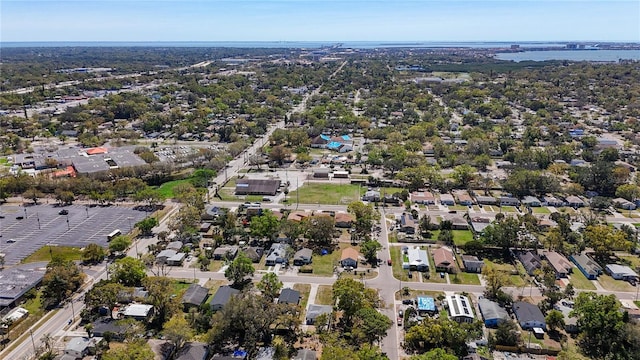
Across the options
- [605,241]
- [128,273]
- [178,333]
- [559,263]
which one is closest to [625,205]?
[605,241]

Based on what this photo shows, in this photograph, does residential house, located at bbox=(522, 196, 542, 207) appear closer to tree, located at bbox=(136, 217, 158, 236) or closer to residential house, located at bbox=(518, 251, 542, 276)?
residential house, located at bbox=(518, 251, 542, 276)

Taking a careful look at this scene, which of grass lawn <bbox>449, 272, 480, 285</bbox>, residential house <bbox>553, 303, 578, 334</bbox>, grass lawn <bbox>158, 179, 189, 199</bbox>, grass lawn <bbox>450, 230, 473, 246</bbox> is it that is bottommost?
grass lawn <bbox>449, 272, 480, 285</bbox>

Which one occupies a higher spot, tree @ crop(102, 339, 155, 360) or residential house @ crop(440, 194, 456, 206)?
tree @ crop(102, 339, 155, 360)

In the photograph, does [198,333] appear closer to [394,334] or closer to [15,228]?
[394,334]

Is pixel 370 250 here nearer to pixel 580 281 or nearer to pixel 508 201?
pixel 580 281

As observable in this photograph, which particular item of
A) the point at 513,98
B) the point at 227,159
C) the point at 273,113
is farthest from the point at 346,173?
the point at 513,98

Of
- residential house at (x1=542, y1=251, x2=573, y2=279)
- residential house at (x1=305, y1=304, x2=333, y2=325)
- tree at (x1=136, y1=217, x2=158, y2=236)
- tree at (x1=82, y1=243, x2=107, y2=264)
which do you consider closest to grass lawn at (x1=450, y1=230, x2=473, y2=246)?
residential house at (x1=542, y1=251, x2=573, y2=279)
